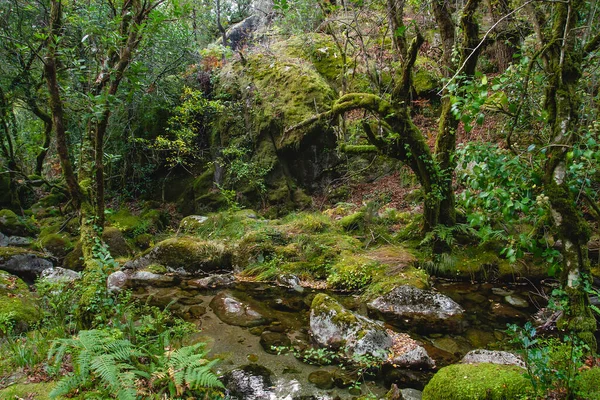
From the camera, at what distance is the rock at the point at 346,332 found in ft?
14.0

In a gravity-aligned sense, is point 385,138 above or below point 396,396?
above

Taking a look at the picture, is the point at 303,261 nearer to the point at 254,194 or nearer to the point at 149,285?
the point at 149,285

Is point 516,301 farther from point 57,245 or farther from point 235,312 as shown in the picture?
point 57,245

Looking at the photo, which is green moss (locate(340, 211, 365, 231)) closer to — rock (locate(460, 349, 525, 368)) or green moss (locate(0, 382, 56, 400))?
rock (locate(460, 349, 525, 368))

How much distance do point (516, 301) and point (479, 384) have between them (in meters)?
3.54

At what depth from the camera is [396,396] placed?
3.37 m

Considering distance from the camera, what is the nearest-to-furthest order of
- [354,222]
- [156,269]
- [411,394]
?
[411,394], [156,269], [354,222]

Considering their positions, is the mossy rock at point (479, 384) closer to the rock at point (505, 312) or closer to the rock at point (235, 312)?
the rock at point (505, 312)

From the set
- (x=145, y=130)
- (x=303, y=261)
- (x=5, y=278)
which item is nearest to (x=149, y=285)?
(x=5, y=278)

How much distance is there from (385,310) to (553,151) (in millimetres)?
3561

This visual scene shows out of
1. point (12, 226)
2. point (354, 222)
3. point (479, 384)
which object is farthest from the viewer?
point (12, 226)

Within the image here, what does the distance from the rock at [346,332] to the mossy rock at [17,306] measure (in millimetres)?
3762

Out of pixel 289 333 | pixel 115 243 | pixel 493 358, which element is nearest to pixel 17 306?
pixel 289 333

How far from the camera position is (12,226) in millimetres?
9984
